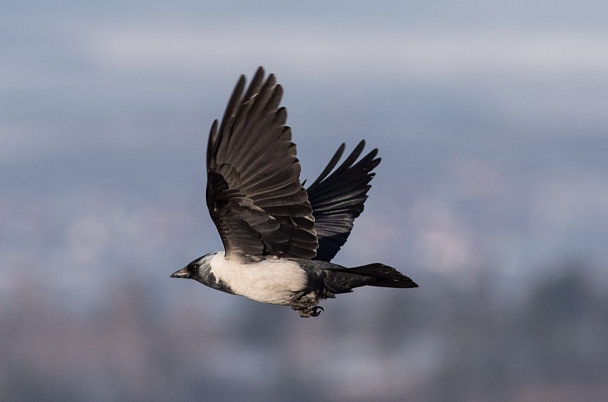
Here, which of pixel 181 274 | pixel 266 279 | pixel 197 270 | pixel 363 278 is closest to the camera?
pixel 266 279

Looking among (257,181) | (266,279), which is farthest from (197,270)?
(257,181)

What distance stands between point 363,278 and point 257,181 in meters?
2.47

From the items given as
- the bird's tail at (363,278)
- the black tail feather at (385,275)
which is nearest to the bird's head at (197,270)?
the bird's tail at (363,278)

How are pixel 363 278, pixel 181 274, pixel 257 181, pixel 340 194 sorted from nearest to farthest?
pixel 257 181
pixel 363 278
pixel 181 274
pixel 340 194

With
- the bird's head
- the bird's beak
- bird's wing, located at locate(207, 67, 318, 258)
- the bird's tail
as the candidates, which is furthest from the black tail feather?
the bird's beak

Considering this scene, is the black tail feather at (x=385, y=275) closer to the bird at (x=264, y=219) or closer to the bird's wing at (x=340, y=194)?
the bird at (x=264, y=219)

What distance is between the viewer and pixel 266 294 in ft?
59.8

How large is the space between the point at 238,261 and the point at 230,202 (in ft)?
3.86

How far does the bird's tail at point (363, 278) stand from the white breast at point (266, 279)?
1.72ft

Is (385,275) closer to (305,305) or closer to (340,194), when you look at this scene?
(305,305)

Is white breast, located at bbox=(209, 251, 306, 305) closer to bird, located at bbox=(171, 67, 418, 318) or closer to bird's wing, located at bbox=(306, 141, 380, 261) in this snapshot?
bird, located at bbox=(171, 67, 418, 318)

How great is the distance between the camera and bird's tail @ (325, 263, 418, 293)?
59.3ft

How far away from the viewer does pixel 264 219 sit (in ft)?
58.2

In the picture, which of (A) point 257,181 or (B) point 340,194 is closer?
(A) point 257,181
